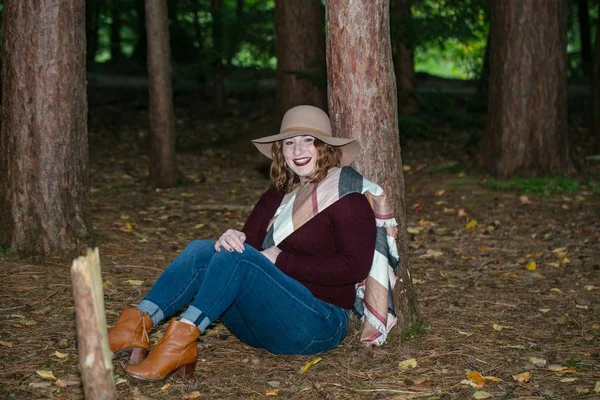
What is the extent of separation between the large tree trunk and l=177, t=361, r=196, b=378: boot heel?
710cm

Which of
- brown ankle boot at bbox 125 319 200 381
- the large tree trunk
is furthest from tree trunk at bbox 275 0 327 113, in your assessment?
brown ankle boot at bbox 125 319 200 381

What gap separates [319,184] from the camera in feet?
15.3

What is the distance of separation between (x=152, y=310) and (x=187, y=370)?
359 millimetres

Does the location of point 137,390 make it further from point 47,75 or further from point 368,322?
point 47,75

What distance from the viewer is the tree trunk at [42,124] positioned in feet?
20.6

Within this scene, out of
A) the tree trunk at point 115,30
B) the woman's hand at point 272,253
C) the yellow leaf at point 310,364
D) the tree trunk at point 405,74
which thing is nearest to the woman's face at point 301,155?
the woman's hand at point 272,253

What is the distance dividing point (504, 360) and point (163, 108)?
6304 mm

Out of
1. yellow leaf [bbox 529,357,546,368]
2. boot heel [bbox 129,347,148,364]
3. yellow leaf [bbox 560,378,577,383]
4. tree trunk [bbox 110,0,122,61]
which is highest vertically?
tree trunk [bbox 110,0,122,61]

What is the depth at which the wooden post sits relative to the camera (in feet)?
9.98

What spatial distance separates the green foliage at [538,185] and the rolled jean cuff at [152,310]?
6.44 meters

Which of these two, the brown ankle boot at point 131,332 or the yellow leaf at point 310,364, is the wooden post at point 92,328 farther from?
the yellow leaf at point 310,364

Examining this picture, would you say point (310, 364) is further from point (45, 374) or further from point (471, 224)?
point (471, 224)

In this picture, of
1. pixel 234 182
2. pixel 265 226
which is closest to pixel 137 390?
pixel 265 226

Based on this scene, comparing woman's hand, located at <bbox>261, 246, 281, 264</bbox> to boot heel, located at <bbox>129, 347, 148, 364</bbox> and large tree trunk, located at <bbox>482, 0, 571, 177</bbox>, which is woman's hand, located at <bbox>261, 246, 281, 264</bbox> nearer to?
boot heel, located at <bbox>129, 347, 148, 364</bbox>
